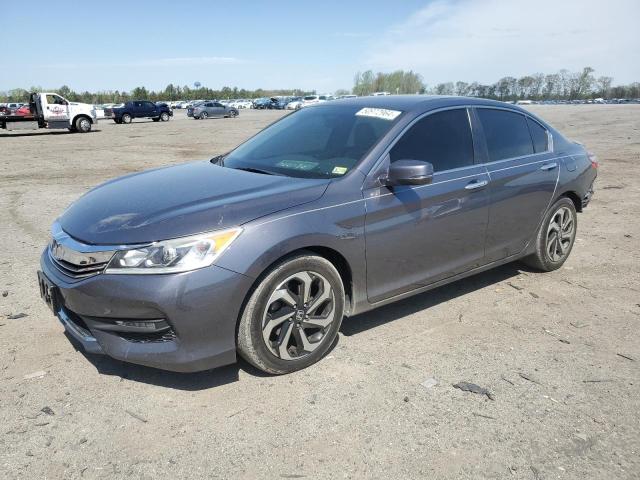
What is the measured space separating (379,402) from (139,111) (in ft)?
128

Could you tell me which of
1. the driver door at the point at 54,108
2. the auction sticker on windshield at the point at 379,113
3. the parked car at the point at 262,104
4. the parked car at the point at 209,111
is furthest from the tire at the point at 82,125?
the parked car at the point at 262,104

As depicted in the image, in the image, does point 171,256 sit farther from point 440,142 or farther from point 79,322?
point 440,142

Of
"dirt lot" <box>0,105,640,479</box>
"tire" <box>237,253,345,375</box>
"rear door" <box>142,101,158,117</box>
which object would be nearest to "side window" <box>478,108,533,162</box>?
"dirt lot" <box>0,105,640,479</box>

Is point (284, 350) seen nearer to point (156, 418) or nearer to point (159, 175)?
point (156, 418)

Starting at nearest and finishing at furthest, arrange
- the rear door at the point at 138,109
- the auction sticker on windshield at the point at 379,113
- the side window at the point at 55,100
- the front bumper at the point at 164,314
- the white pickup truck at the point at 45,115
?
the front bumper at the point at 164,314 < the auction sticker on windshield at the point at 379,113 < the white pickup truck at the point at 45,115 < the side window at the point at 55,100 < the rear door at the point at 138,109

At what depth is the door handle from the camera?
4035mm

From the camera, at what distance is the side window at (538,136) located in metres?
4.84

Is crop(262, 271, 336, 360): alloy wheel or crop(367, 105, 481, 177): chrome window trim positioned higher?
crop(367, 105, 481, 177): chrome window trim

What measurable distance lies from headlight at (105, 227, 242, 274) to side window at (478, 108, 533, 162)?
2.58m

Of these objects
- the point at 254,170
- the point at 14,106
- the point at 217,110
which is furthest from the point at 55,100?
the point at 254,170

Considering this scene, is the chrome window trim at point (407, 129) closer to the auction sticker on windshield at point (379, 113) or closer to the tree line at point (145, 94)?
the auction sticker on windshield at point (379, 113)

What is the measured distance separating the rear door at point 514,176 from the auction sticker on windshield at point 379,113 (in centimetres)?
89

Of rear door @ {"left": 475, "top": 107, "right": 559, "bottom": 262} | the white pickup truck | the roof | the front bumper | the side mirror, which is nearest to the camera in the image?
the front bumper

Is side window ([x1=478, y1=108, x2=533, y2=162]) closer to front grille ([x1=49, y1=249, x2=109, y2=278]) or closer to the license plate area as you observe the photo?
front grille ([x1=49, y1=249, x2=109, y2=278])
